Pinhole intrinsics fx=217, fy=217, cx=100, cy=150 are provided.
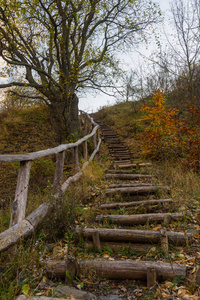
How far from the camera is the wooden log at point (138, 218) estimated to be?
146 inches

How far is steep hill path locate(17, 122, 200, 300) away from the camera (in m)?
2.46

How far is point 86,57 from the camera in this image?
1123cm

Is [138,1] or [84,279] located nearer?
[84,279]

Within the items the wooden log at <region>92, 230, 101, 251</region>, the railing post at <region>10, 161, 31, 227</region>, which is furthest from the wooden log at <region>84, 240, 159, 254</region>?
the railing post at <region>10, 161, 31, 227</region>

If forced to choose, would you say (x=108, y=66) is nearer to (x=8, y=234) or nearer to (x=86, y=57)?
(x=86, y=57)

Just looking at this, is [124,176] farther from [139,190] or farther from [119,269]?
[119,269]

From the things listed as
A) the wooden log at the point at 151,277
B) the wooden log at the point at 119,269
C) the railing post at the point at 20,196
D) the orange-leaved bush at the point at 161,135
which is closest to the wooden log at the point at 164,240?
the wooden log at the point at 119,269

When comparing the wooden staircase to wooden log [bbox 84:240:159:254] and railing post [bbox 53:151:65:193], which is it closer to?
wooden log [bbox 84:240:159:254]

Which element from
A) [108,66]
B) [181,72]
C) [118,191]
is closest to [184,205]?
[118,191]

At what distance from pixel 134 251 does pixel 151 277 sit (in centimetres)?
69

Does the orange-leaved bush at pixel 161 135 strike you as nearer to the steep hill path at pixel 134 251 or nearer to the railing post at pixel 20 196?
the steep hill path at pixel 134 251

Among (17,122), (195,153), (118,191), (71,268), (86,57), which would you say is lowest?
(71,268)

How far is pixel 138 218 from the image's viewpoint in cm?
374

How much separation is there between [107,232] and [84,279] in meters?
0.83
